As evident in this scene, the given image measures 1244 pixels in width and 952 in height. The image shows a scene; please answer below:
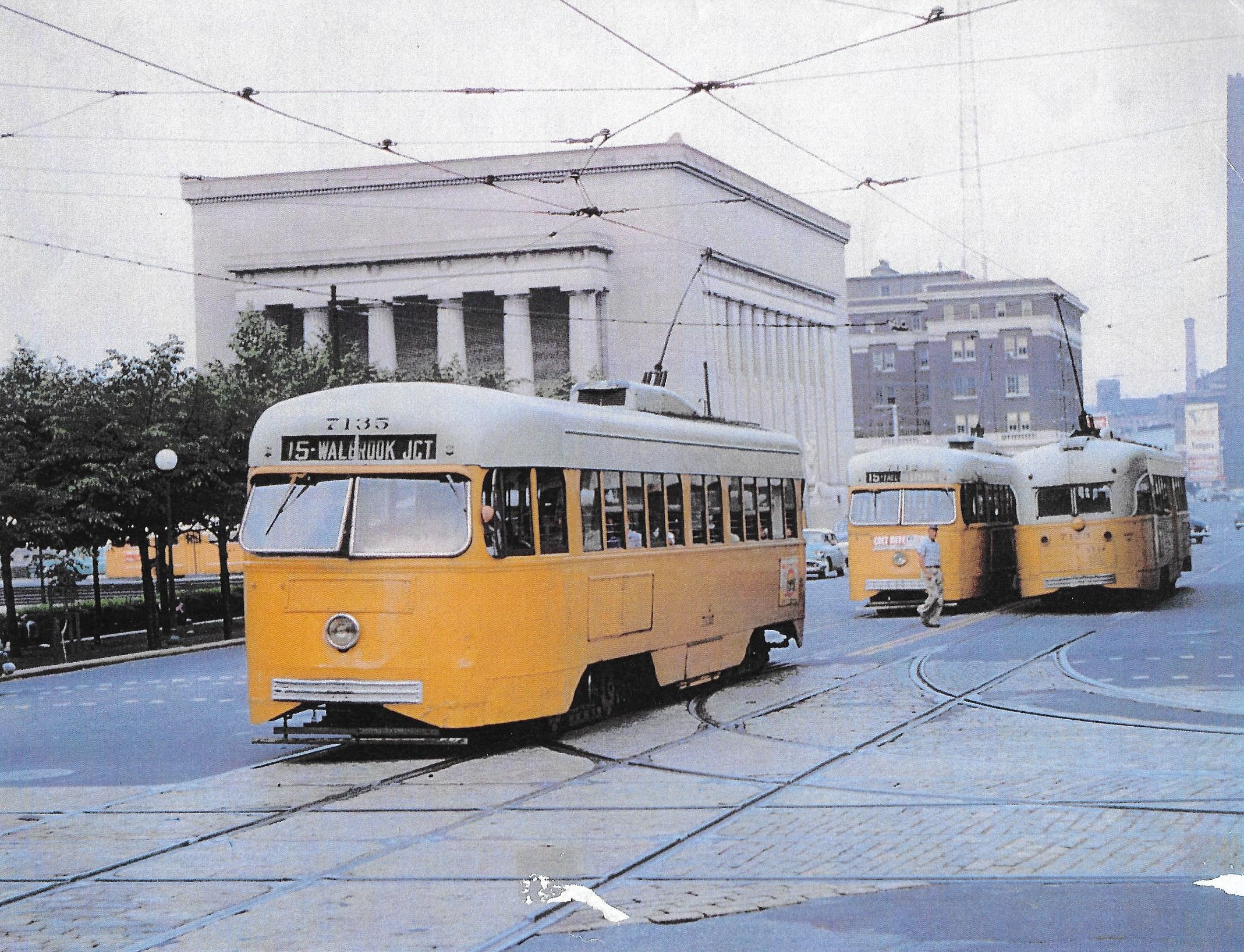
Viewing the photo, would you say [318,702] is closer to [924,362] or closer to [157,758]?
[157,758]

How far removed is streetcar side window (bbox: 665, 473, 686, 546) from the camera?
17312 mm

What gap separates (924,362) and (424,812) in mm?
119145

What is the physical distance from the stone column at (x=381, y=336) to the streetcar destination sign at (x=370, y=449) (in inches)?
2832

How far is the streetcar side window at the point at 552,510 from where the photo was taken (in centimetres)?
1455

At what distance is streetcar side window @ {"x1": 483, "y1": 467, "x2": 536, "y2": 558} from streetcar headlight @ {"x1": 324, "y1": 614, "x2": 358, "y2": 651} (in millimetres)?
1249

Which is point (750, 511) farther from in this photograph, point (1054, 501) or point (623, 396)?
point (1054, 501)

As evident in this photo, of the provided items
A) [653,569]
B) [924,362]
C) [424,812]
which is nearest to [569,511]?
[653,569]

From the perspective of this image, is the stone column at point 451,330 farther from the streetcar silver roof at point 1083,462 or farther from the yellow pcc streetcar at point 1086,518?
the yellow pcc streetcar at point 1086,518

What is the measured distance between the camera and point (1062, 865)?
869 centimetres

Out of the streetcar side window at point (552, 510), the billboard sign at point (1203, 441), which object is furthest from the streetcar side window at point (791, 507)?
the billboard sign at point (1203, 441)

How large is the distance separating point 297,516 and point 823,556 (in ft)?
144

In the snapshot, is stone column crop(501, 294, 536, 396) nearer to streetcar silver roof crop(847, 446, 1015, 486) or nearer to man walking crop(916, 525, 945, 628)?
streetcar silver roof crop(847, 446, 1015, 486)

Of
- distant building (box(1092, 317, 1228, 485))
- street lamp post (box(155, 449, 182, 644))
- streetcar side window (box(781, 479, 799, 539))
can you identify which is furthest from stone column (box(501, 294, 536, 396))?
streetcar side window (box(781, 479, 799, 539))

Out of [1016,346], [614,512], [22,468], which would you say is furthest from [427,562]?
[1016,346]
